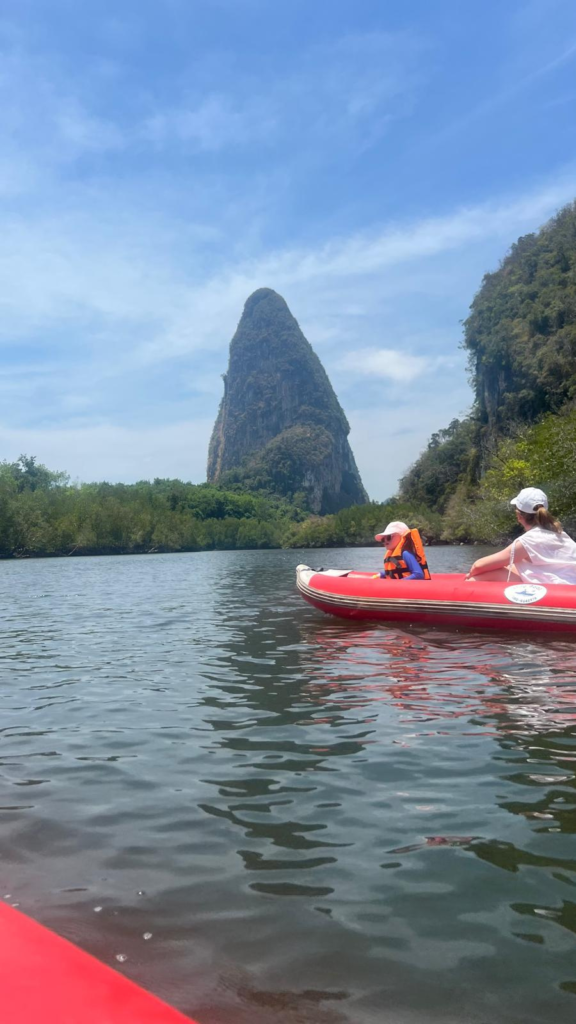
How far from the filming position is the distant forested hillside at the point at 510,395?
1523 inches

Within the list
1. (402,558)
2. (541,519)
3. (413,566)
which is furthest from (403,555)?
(541,519)

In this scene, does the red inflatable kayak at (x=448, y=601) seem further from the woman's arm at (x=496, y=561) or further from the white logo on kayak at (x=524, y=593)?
the woman's arm at (x=496, y=561)

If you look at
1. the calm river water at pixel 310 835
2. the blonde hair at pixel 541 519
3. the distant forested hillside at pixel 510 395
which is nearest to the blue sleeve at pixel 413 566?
the blonde hair at pixel 541 519

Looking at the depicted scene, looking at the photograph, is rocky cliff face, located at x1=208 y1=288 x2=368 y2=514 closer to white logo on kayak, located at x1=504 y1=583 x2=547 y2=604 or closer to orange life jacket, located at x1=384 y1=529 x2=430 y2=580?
orange life jacket, located at x1=384 y1=529 x2=430 y2=580

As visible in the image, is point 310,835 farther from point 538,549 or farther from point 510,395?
point 510,395

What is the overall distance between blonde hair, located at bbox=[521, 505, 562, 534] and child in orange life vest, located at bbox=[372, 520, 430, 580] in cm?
183

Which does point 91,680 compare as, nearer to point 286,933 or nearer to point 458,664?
point 458,664

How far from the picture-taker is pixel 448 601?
836cm

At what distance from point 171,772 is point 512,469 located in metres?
38.5

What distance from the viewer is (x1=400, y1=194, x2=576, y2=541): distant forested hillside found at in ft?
127

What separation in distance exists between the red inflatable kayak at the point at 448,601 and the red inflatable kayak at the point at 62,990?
21.8ft

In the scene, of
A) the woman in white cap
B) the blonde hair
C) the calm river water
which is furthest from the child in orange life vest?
the calm river water

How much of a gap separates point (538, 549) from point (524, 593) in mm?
470

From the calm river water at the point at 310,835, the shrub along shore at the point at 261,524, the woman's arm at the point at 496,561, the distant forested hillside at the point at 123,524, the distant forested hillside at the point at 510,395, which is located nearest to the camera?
the calm river water at the point at 310,835
